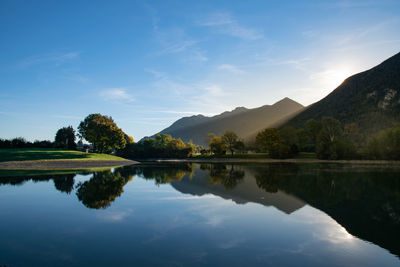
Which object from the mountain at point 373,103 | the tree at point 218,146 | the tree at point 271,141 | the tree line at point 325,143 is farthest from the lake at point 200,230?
the mountain at point 373,103

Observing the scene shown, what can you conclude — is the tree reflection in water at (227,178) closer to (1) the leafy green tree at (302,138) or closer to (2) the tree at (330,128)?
(1) the leafy green tree at (302,138)

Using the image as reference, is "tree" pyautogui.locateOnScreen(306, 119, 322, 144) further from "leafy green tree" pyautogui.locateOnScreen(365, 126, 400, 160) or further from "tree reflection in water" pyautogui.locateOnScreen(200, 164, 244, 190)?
"tree reflection in water" pyautogui.locateOnScreen(200, 164, 244, 190)

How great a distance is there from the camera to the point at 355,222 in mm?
14273

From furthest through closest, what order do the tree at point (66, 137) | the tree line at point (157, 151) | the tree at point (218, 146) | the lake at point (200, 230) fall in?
the tree line at point (157, 151) < the tree at point (218, 146) < the tree at point (66, 137) < the lake at point (200, 230)

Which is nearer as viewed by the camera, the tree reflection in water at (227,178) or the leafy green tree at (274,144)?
the tree reflection in water at (227,178)

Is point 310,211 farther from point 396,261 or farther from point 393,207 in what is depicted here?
point 396,261

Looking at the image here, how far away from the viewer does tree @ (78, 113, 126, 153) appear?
82.4 meters

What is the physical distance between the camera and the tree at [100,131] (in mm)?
82375

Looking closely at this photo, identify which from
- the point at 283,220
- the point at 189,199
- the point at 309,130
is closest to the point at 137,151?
the point at 309,130

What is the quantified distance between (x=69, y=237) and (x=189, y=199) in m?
11.4

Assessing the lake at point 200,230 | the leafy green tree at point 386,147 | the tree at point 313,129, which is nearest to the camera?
the lake at point 200,230

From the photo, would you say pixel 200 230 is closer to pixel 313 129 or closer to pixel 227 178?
pixel 227 178

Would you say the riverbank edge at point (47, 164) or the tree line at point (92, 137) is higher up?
the tree line at point (92, 137)

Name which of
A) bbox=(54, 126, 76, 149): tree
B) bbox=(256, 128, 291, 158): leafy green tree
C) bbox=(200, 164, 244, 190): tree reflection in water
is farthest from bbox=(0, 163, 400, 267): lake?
bbox=(256, 128, 291, 158): leafy green tree
